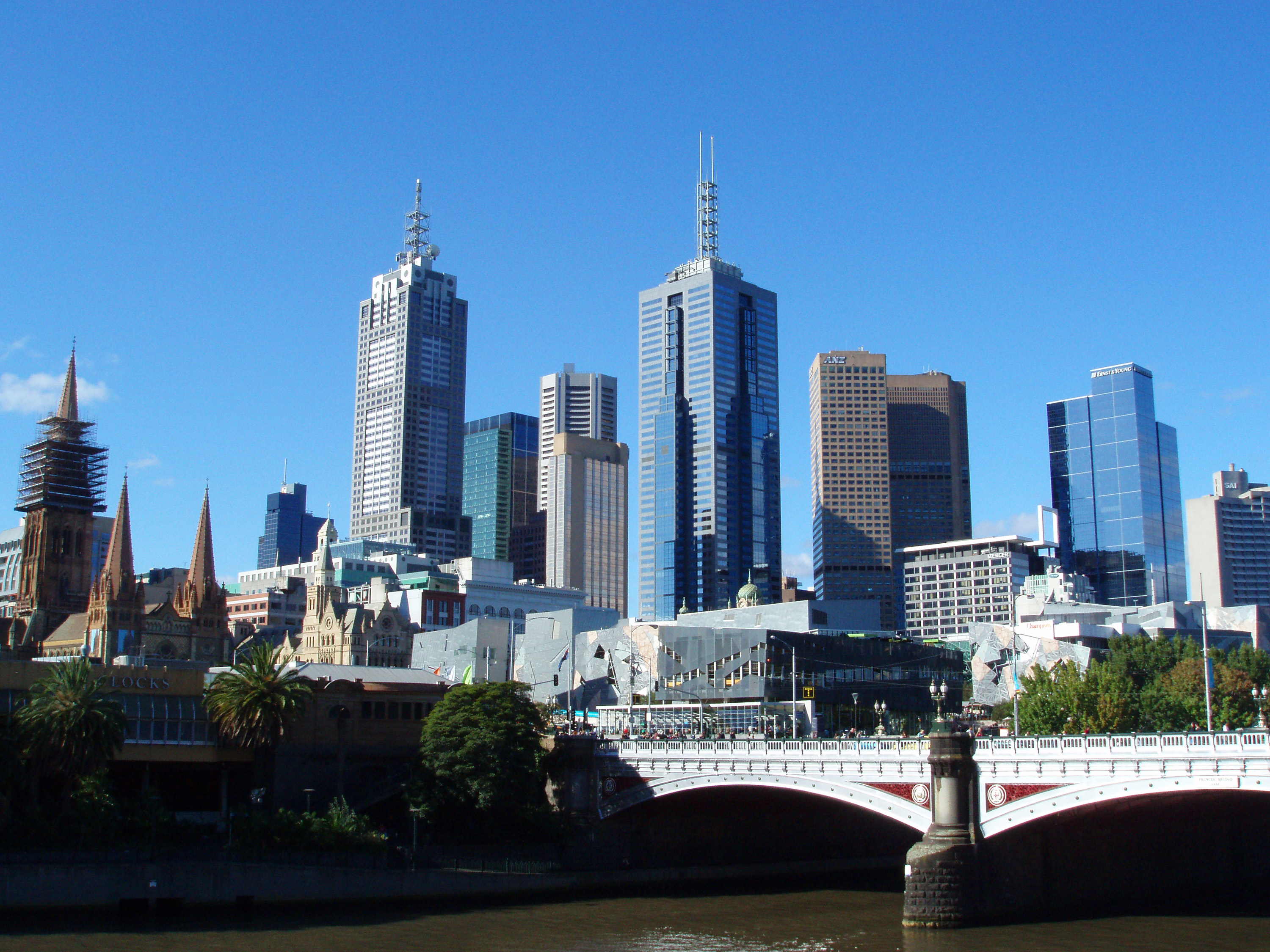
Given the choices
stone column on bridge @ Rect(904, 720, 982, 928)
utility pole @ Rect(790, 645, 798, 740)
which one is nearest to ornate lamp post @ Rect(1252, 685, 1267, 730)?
stone column on bridge @ Rect(904, 720, 982, 928)

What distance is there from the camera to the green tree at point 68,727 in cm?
8600

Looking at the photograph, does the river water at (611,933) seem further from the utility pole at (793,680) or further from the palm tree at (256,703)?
the utility pole at (793,680)

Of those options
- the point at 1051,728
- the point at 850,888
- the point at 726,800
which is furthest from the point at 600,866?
the point at 1051,728

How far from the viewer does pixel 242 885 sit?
81062 mm

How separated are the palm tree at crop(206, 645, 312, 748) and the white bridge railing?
25.6m

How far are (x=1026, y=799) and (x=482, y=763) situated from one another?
3968 centimetres

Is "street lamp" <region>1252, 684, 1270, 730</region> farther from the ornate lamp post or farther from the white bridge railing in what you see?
the white bridge railing

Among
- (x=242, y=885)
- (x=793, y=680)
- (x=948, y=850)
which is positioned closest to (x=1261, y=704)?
(x=793, y=680)

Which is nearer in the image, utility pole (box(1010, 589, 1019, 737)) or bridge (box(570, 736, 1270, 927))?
bridge (box(570, 736, 1270, 927))

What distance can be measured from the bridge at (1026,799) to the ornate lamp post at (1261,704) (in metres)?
6.37

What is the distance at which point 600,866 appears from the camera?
9625cm

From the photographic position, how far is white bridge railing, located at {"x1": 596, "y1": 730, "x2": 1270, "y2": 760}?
63.1 metres

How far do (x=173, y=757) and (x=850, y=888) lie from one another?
49501 millimetres

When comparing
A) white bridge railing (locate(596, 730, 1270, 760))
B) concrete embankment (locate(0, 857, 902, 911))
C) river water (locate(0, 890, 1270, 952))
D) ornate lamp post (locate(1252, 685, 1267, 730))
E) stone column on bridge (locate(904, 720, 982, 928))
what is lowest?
river water (locate(0, 890, 1270, 952))
